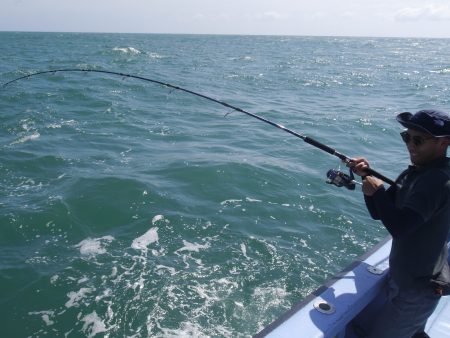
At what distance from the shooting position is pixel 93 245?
5.76 meters

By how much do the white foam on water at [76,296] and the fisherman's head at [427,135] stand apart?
157 inches

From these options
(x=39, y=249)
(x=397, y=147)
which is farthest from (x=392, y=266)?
(x=397, y=147)

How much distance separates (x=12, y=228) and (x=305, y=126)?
9.11m

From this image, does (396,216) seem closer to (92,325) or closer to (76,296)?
(92,325)

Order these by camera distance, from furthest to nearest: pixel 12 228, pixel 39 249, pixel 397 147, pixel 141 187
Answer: pixel 397 147 < pixel 141 187 < pixel 12 228 < pixel 39 249

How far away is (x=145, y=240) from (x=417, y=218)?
442 centimetres

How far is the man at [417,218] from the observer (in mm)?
2281

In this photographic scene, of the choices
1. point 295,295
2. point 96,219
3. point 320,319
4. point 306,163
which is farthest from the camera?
point 306,163

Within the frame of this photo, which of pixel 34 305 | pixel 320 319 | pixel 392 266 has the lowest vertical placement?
pixel 34 305

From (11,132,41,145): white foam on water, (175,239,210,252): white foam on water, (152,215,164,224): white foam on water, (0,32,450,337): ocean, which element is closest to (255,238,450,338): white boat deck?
(0,32,450,337): ocean

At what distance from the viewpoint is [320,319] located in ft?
8.59

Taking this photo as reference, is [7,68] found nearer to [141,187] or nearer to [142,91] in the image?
[142,91]

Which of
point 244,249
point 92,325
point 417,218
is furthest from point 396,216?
point 244,249

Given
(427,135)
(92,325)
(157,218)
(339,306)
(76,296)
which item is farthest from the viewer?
(157,218)
